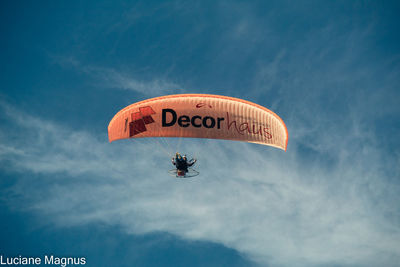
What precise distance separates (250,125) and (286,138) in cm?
531

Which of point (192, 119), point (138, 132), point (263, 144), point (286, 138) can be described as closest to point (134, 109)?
point (138, 132)

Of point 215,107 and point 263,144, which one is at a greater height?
point 215,107

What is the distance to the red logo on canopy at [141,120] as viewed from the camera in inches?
1562

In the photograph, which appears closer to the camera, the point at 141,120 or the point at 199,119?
the point at 199,119

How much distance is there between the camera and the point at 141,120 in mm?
39844

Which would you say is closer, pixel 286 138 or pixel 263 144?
pixel 263 144

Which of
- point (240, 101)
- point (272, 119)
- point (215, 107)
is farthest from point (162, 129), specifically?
point (272, 119)

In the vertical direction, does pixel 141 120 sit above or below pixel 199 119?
above

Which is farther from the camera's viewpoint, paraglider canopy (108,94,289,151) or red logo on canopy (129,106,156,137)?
red logo on canopy (129,106,156,137)

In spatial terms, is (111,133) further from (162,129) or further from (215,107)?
(215,107)

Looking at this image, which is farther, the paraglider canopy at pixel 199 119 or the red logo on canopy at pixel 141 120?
the red logo on canopy at pixel 141 120

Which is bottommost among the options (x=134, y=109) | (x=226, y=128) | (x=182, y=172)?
(x=182, y=172)

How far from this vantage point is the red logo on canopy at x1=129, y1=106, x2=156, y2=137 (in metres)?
39.7

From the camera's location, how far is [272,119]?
135 ft
